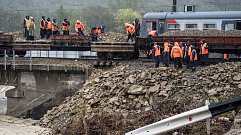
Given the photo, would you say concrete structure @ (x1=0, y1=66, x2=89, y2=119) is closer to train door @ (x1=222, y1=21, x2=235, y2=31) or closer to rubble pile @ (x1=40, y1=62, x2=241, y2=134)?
rubble pile @ (x1=40, y1=62, x2=241, y2=134)

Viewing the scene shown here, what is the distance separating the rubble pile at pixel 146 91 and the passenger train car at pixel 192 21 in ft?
26.9

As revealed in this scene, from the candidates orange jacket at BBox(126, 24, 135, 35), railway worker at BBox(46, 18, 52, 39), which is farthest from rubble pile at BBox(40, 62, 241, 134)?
railway worker at BBox(46, 18, 52, 39)

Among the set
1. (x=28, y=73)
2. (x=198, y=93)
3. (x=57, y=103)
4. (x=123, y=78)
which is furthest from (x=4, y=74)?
(x=198, y=93)

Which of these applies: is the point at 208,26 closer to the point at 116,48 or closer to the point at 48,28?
the point at 116,48

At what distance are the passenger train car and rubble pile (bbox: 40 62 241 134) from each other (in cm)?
820

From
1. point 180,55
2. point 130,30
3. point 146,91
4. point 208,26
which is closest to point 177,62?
point 180,55

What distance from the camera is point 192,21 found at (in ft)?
83.7

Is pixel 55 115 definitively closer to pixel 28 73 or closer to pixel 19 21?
pixel 28 73

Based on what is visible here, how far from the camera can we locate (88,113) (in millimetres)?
15320

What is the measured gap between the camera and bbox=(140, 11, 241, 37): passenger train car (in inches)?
959

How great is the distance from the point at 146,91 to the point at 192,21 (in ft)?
36.2

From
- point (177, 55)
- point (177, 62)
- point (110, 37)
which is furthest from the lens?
point (110, 37)

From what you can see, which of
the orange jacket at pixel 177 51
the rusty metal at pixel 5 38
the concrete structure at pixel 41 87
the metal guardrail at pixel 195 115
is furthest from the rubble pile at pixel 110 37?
the metal guardrail at pixel 195 115

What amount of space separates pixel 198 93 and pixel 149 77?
221cm
